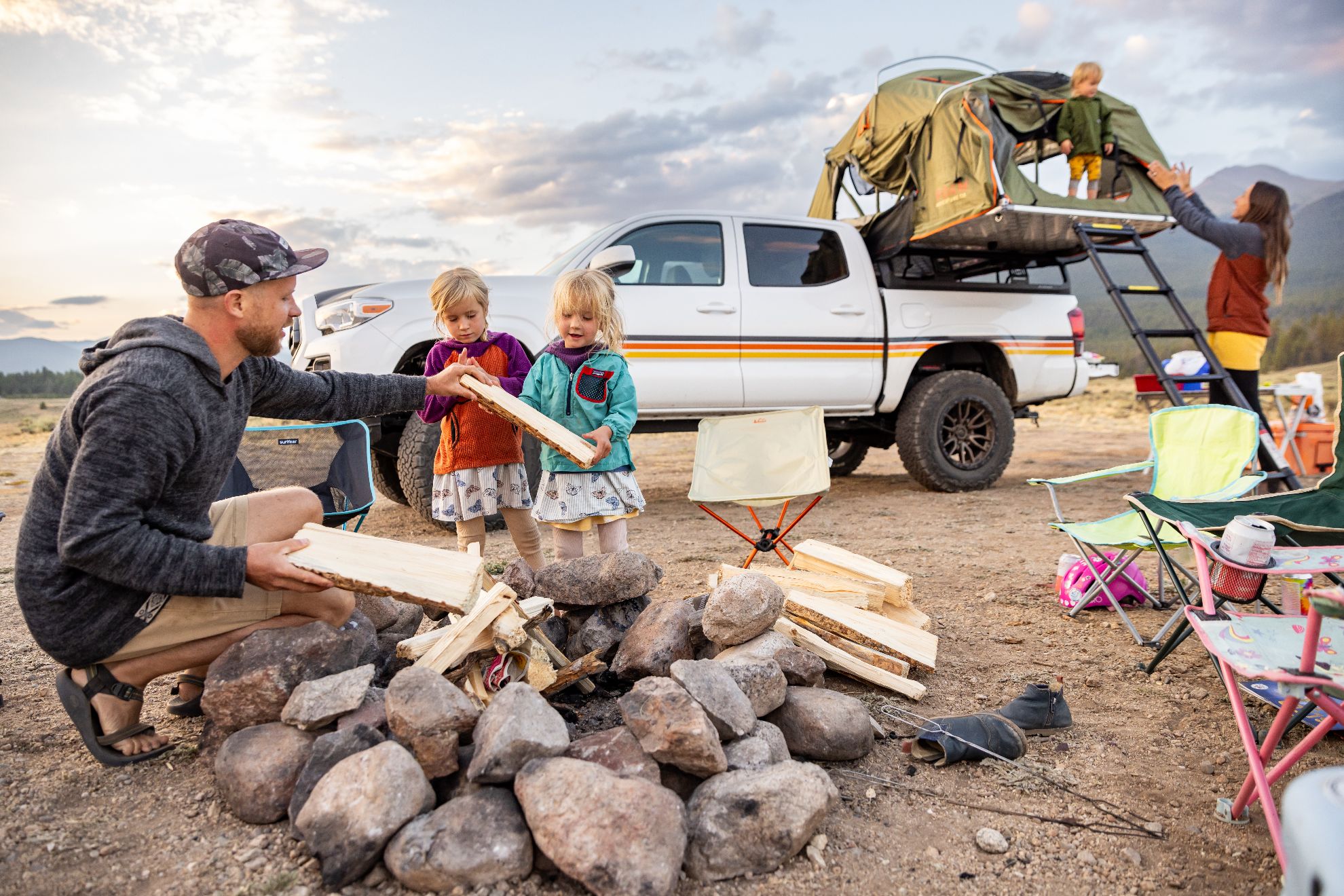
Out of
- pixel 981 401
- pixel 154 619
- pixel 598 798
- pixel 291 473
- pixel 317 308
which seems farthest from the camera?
pixel 981 401

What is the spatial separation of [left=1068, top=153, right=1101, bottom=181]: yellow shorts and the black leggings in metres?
1.79

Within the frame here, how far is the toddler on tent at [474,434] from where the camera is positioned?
11.2 feet

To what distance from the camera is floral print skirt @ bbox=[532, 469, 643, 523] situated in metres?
3.31

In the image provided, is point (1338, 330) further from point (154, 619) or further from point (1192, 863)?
point (154, 619)

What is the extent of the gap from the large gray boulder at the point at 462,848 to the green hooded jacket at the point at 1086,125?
21.2 ft

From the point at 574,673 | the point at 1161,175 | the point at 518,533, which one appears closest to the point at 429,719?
the point at 574,673

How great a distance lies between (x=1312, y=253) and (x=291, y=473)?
4355 centimetres

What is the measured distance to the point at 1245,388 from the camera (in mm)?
5605

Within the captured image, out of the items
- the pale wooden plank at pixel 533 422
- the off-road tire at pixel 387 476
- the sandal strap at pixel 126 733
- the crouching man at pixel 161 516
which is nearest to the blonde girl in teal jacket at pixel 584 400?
the pale wooden plank at pixel 533 422

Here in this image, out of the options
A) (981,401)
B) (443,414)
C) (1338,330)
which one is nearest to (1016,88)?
(981,401)

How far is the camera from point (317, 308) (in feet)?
16.4

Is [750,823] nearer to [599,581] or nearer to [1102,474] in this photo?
[599,581]

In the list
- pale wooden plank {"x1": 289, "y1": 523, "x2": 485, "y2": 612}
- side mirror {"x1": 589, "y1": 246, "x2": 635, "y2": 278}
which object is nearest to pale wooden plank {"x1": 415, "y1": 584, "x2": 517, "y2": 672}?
pale wooden plank {"x1": 289, "y1": 523, "x2": 485, "y2": 612}

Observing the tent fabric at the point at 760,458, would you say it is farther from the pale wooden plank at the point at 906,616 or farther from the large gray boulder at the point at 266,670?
the large gray boulder at the point at 266,670
